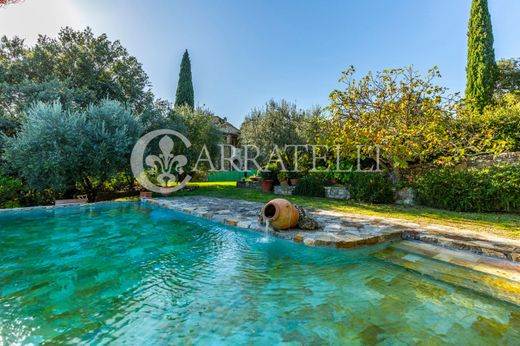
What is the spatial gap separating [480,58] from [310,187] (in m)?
14.1

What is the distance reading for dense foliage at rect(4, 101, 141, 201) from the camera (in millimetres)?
9547

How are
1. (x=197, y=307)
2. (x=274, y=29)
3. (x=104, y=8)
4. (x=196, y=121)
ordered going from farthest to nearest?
1. (x=196, y=121)
2. (x=274, y=29)
3. (x=104, y=8)
4. (x=197, y=307)

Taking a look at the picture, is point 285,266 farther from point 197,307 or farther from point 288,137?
point 288,137

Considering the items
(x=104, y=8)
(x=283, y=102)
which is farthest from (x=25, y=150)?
(x=283, y=102)

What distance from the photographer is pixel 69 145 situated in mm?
9992

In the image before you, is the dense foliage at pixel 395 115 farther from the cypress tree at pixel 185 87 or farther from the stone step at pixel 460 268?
the cypress tree at pixel 185 87

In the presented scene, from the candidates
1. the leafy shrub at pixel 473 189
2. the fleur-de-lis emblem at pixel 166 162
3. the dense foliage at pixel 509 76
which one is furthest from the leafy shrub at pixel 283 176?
the dense foliage at pixel 509 76

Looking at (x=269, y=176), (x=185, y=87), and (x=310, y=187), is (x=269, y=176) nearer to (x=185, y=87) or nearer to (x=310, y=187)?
(x=310, y=187)

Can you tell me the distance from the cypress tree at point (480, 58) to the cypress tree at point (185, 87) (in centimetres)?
2246

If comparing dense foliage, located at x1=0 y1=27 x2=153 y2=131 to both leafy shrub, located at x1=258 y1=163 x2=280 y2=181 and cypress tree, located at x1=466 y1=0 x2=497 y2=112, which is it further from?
cypress tree, located at x1=466 y1=0 x2=497 y2=112

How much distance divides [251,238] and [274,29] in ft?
39.3

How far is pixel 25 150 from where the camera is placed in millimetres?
9492

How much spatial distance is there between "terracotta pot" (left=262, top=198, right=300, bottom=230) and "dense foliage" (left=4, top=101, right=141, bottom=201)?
26.6 ft

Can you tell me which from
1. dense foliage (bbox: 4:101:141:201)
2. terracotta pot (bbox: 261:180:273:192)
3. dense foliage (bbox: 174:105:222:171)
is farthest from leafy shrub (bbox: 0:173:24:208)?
terracotta pot (bbox: 261:180:273:192)
